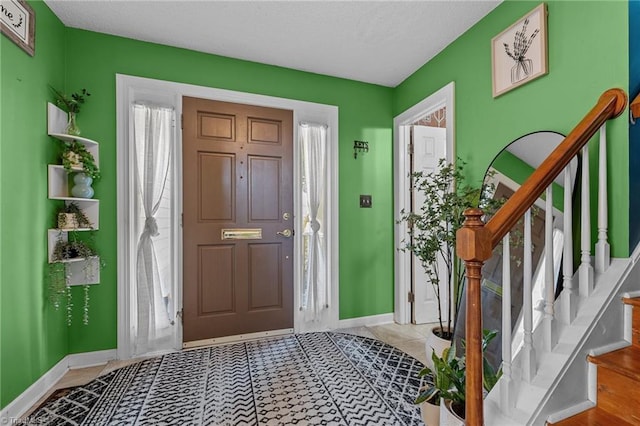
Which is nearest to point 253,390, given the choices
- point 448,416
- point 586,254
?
point 448,416

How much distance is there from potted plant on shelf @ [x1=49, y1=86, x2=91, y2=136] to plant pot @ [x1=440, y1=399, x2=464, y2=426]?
2.87 meters

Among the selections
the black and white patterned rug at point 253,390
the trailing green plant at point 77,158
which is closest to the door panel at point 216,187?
the trailing green plant at point 77,158

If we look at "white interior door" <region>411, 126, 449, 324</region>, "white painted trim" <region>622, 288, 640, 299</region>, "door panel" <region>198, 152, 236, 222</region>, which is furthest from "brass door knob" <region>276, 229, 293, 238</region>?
"white painted trim" <region>622, 288, 640, 299</region>

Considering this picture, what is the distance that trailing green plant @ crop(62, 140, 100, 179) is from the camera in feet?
6.86

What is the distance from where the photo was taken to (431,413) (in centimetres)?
140

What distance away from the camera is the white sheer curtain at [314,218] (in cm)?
297

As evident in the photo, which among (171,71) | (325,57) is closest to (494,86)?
(325,57)

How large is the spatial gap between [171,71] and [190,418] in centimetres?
261

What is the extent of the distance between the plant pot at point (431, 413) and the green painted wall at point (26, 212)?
2255mm

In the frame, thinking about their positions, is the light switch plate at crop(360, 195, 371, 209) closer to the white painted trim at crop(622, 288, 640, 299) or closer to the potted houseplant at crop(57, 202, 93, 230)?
the white painted trim at crop(622, 288, 640, 299)

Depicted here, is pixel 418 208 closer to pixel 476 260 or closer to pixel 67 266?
pixel 476 260

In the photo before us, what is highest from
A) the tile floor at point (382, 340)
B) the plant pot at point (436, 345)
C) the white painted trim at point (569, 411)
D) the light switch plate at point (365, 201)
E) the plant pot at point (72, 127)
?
the plant pot at point (72, 127)

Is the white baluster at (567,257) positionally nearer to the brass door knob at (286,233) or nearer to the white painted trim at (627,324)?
the white painted trim at (627,324)

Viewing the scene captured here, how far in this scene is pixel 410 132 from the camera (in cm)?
323
